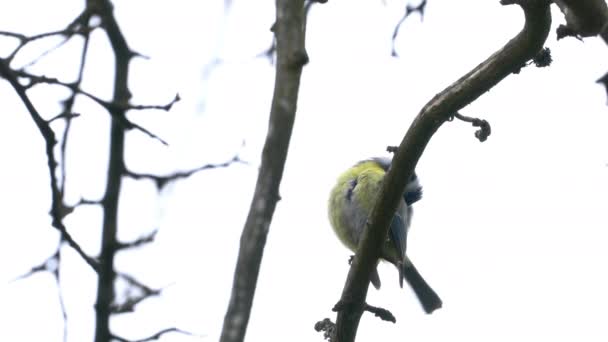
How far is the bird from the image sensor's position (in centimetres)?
543

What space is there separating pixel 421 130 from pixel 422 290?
303 centimetres

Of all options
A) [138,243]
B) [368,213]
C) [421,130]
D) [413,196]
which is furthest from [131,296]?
[413,196]

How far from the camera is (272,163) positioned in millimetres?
1476

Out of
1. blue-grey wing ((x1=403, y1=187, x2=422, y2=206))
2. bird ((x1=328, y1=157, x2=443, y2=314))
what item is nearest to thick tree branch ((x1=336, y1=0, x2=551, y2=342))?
bird ((x1=328, y1=157, x2=443, y2=314))

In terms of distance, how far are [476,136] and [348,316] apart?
0.77 metres

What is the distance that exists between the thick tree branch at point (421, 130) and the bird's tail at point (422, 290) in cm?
255

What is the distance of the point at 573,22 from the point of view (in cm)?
244

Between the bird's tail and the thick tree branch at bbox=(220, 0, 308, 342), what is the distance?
13.8 feet

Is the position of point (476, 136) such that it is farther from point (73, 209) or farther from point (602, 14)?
point (73, 209)

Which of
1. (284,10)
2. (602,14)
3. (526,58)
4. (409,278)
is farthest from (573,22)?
(409,278)

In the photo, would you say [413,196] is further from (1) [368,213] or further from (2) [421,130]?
(2) [421,130]

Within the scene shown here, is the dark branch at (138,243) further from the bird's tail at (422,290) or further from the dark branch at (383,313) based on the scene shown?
the bird's tail at (422,290)

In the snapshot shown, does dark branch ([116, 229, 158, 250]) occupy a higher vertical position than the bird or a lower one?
lower

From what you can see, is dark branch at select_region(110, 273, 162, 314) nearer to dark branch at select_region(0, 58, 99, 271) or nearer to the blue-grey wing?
dark branch at select_region(0, 58, 99, 271)
